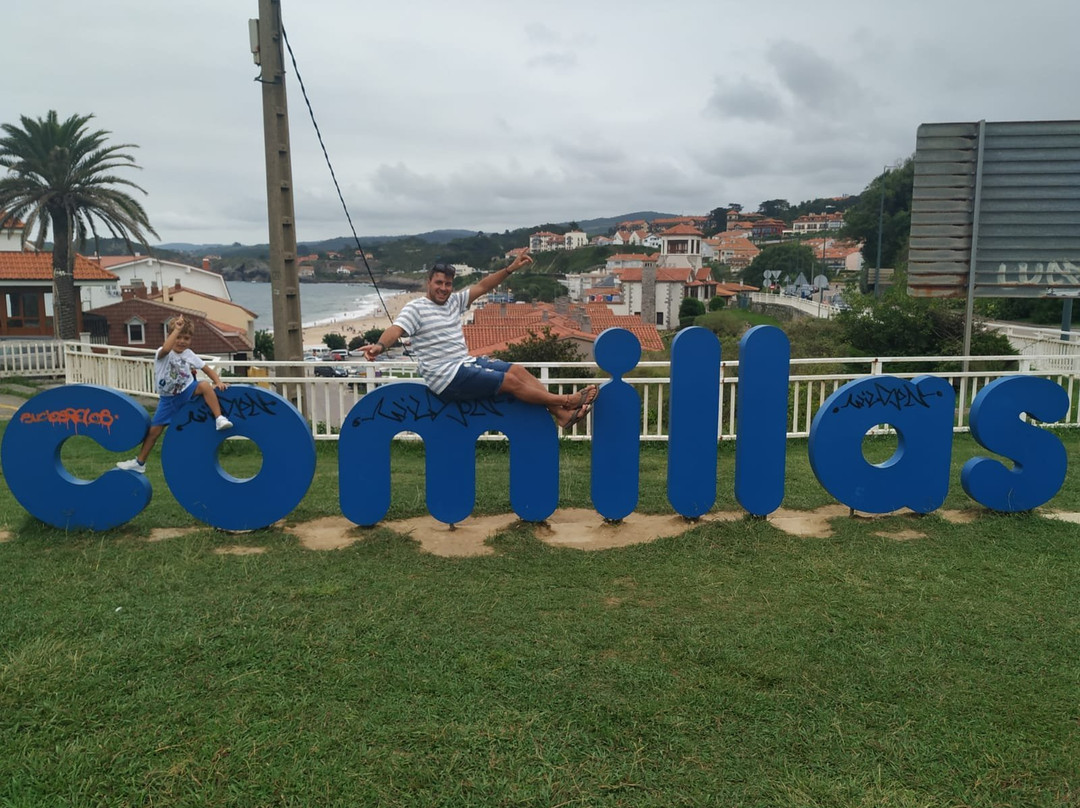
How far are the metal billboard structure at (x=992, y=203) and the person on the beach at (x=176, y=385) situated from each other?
26.2 ft

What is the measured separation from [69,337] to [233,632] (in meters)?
28.5

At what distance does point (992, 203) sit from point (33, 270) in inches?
1387

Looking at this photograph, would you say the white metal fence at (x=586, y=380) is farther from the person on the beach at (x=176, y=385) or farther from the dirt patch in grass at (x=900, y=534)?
the person on the beach at (x=176, y=385)

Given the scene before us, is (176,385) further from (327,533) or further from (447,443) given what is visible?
(447,443)

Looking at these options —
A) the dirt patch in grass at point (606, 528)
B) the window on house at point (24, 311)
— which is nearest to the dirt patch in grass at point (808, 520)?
the dirt patch in grass at point (606, 528)

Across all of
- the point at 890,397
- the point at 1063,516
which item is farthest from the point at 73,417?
the point at 1063,516

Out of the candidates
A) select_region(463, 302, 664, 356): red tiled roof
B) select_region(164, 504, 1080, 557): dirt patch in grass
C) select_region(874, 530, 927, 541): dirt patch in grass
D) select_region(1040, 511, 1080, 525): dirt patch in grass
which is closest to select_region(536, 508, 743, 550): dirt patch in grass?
select_region(164, 504, 1080, 557): dirt patch in grass

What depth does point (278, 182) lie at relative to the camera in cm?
1049

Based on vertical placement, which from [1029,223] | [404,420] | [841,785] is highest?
[1029,223]

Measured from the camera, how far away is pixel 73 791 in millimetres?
3328

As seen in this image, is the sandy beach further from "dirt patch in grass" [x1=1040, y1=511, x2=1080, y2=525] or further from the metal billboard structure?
"dirt patch in grass" [x1=1040, y1=511, x2=1080, y2=525]

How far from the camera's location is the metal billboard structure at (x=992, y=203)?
10062 millimetres

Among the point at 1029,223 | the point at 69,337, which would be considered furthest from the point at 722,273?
the point at 1029,223

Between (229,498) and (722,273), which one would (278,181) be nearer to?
(229,498)
